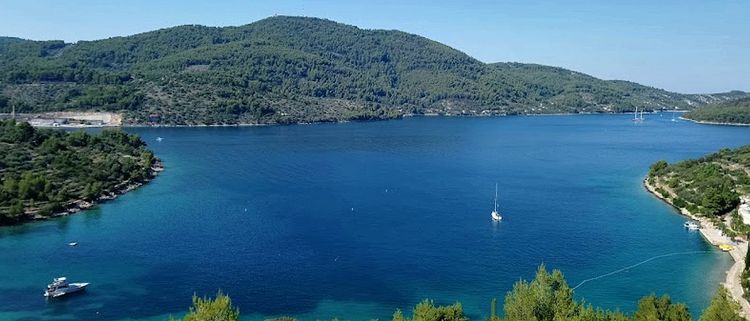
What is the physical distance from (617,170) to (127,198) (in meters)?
58.8

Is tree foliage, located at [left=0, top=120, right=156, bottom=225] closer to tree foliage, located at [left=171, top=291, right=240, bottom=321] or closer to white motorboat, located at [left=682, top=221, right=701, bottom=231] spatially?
tree foliage, located at [left=171, top=291, right=240, bottom=321]

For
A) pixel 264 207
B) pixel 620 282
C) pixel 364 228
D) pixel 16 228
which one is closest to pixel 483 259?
pixel 620 282

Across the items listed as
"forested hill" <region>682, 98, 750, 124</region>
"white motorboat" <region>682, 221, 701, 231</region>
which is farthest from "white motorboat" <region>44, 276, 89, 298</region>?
"forested hill" <region>682, 98, 750, 124</region>

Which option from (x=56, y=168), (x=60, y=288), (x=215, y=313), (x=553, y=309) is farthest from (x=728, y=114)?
(x=215, y=313)

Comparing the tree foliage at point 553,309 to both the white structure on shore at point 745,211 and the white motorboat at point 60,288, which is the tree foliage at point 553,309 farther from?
the white structure on shore at point 745,211

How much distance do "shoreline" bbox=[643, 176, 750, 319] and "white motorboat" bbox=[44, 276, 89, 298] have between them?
104 ft

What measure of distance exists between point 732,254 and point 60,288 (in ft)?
133

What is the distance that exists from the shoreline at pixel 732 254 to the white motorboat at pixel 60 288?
3156 cm

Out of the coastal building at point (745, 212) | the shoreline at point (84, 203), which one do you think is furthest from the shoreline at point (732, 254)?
the shoreline at point (84, 203)

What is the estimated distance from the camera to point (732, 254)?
136 ft

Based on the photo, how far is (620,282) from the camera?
1455 inches

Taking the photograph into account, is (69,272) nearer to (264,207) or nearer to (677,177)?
(264,207)

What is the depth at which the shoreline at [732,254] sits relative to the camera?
32156mm

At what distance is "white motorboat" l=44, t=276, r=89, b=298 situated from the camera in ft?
107
